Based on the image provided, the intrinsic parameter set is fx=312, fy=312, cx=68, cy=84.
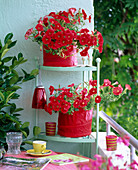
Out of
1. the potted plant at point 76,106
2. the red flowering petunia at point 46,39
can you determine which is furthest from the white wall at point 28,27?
the red flowering petunia at point 46,39

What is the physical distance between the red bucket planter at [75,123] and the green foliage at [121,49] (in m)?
1.78

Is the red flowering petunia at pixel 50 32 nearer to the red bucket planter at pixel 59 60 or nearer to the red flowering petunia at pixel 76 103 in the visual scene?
the red bucket planter at pixel 59 60

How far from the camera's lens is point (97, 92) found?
199cm

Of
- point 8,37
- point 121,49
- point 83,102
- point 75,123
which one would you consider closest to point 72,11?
point 8,37

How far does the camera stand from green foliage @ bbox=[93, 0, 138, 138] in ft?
12.7

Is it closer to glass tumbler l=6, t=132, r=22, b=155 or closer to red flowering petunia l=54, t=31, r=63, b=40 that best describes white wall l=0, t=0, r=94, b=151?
red flowering petunia l=54, t=31, r=63, b=40

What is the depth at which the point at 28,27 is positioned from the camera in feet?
7.31

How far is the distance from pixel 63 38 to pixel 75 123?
1.79ft

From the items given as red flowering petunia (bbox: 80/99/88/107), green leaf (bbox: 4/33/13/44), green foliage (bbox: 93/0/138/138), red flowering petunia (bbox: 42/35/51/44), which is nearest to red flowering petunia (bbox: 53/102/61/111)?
red flowering petunia (bbox: 80/99/88/107)

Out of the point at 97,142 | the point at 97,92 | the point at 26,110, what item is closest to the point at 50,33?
the point at 97,92

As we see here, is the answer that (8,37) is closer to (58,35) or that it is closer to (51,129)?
(58,35)

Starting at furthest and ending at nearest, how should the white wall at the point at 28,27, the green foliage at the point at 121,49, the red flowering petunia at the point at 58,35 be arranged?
the green foliage at the point at 121,49 → the white wall at the point at 28,27 → the red flowering petunia at the point at 58,35

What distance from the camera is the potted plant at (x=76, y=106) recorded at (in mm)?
1938

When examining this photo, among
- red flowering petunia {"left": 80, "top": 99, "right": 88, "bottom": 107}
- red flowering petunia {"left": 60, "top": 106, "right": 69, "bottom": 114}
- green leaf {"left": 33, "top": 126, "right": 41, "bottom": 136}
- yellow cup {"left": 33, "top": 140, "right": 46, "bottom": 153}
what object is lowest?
yellow cup {"left": 33, "top": 140, "right": 46, "bottom": 153}
